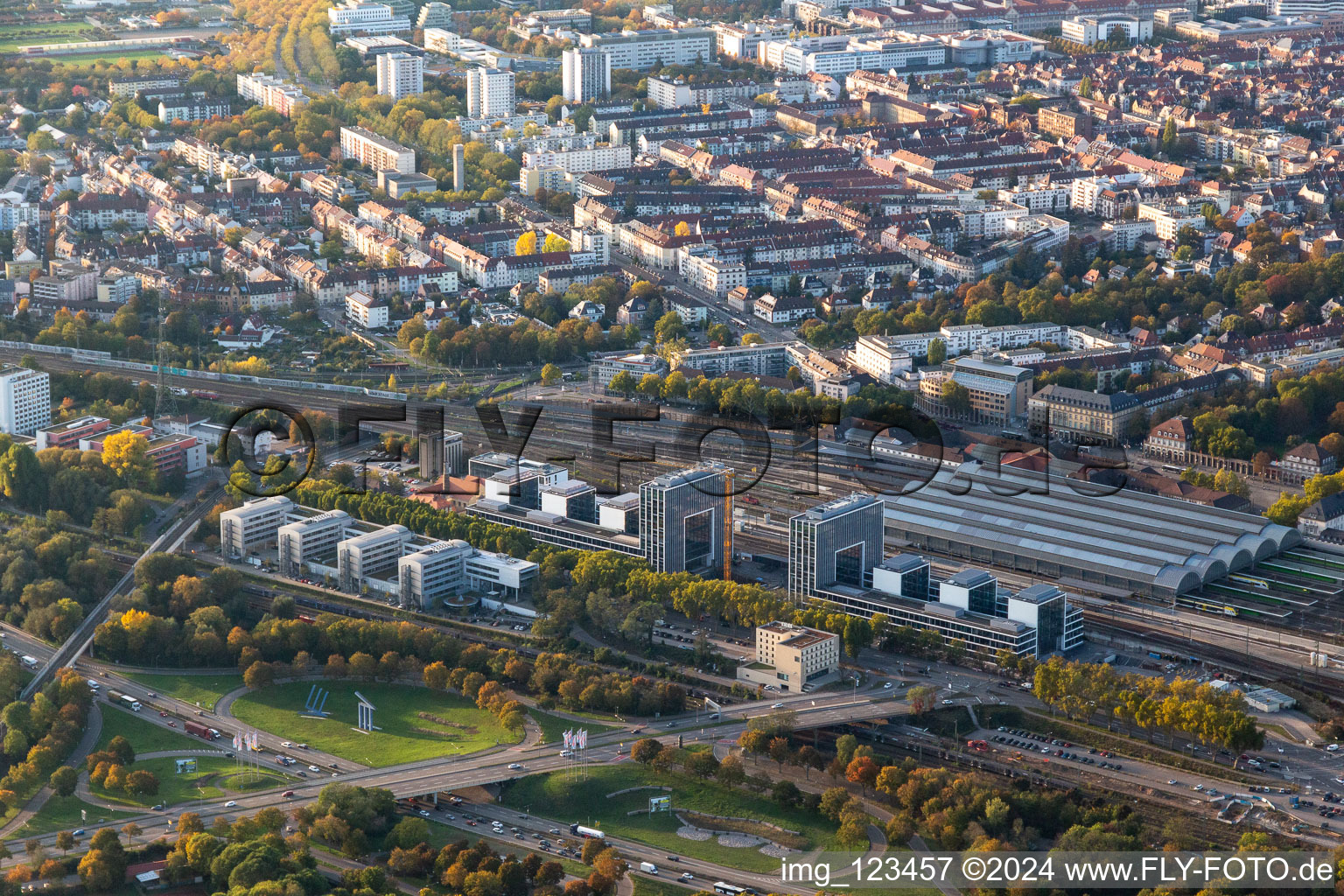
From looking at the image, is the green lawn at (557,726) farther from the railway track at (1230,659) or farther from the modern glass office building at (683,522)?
the railway track at (1230,659)

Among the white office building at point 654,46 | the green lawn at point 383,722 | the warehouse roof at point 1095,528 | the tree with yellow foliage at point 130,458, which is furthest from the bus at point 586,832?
the white office building at point 654,46

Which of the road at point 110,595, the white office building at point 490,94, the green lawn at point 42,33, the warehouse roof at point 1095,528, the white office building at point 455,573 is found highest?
the green lawn at point 42,33

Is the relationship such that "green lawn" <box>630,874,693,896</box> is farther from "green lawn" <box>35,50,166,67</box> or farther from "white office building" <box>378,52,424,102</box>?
"green lawn" <box>35,50,166,67</box>

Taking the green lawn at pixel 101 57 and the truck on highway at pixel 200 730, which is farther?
the green lawn at pixel 101 57

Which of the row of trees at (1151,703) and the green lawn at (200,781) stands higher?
the row of trees at (1151,703)

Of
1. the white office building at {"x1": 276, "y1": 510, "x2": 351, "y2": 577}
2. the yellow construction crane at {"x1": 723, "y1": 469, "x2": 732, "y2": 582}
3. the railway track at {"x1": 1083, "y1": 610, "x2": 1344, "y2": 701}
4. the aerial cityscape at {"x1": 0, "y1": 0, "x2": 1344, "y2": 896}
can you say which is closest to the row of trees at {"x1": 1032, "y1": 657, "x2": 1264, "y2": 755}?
the aerial cityscape at {"x1": 0, "y1": 0, "x2": 1344, "y2": 896}

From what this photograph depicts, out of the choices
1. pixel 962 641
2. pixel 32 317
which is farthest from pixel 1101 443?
pixel 32 317

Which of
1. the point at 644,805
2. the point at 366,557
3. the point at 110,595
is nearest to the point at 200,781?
the point at 644,805
